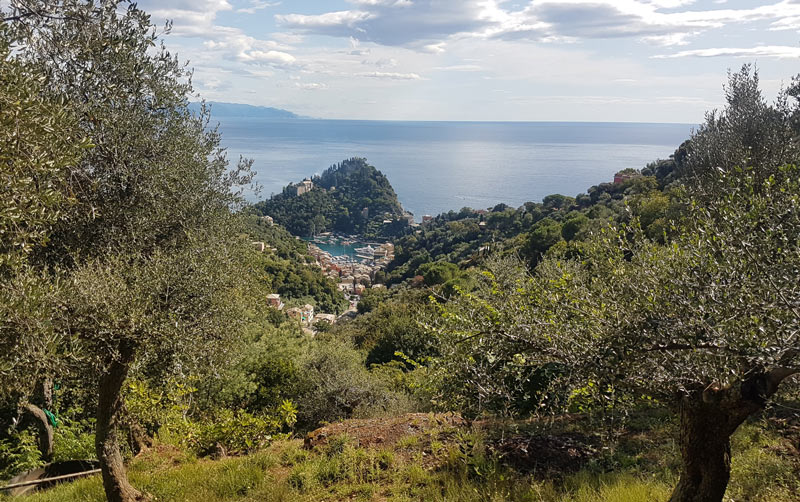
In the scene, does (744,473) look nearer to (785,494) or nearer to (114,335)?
(785,494)

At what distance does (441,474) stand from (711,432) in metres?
3.25

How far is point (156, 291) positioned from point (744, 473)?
711 cm

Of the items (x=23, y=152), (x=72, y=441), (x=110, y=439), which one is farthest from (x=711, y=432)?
(x=72, y=441)

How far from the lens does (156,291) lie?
5641mm

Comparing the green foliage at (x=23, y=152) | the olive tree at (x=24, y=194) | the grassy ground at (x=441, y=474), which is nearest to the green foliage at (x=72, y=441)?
the grassy ground at (x=441, y=474)

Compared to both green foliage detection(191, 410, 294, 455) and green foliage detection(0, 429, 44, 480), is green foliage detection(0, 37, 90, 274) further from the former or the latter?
green foliage detection(0, 429, 44, 480)

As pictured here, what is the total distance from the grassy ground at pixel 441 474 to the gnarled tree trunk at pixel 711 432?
822mm

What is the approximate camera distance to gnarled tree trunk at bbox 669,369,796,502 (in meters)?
3.57

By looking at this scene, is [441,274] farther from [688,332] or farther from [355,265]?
[355,265]

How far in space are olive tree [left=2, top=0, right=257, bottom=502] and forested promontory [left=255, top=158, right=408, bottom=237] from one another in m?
101

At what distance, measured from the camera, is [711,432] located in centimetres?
388

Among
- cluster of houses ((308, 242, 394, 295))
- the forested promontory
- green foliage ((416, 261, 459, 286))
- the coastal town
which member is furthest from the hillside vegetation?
the forested promontory

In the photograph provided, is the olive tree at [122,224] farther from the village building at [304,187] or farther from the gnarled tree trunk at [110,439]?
the village building at [304,187]

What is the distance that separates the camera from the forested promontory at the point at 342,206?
4469 inches
